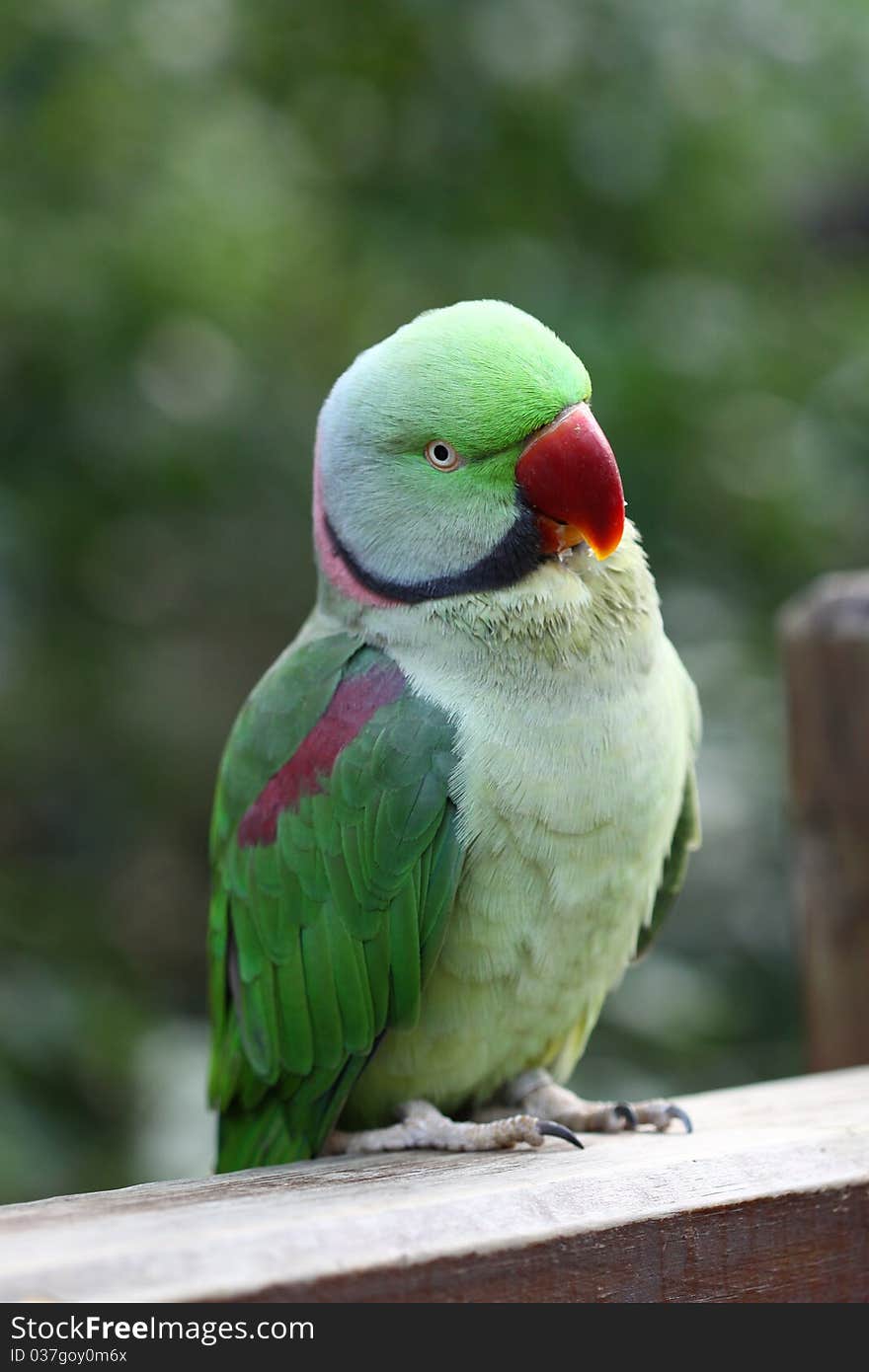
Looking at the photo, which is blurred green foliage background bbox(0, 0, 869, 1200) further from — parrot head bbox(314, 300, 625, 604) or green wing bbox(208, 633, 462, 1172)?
parrot head bbox(314, 300, 625, 604)

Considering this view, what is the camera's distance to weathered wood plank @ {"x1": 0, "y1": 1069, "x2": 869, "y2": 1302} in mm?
993

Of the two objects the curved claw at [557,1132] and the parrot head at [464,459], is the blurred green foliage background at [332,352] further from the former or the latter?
the parrot head at [464,459]

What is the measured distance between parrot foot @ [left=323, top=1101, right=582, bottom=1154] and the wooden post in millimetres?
692

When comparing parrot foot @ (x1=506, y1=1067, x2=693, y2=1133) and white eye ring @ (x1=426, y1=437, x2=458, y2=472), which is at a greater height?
white eye ring @ (x1=426, y1=437, x2=458, y2=472)

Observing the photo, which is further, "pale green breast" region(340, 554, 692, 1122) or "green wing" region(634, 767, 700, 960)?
"green wing" region(634, 767, 700, 960)

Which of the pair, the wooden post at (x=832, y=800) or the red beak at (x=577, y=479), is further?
the wooden post at (x=832, y=800)

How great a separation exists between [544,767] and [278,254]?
6.58 ft

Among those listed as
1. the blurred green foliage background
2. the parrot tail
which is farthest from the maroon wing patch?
the blurred green foliage background

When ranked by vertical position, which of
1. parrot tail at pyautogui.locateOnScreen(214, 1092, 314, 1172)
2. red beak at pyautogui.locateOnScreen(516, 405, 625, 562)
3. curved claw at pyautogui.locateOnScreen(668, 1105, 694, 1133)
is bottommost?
parrot tail at pyautogui.locateOnScreen(214, 1092, 314, 1172)

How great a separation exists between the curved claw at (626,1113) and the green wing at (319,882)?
275 mm

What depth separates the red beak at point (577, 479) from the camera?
1.41 meters

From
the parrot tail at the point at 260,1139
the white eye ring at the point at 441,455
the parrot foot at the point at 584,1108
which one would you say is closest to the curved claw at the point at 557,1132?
the parrot foot at the point at 584,1108

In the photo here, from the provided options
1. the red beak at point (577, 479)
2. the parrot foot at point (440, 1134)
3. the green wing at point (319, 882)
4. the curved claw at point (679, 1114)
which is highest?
Answer: the red beak at point (577, 479)

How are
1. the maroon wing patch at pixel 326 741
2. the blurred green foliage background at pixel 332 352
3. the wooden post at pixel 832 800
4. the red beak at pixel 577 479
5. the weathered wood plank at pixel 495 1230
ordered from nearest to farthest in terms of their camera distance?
the weathered wood plank at pixel 495 1230 < the red beak at pixel 577 479 < the maroon wing patch at pixel 326 741 < the wooden post at pixel 832 800 < the blurred green foliage background at pixel 332 352
